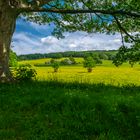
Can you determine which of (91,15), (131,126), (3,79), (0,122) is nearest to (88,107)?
(131,126)

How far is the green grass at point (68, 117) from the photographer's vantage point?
34.9 feet

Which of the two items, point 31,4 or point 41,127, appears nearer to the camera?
point 41,127

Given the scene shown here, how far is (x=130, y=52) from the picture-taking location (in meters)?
22.9

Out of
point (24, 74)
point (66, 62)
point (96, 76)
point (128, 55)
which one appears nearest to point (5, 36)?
point (24, 74)

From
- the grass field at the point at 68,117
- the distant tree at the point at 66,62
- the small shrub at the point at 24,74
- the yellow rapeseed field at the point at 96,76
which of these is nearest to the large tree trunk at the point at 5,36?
the small shrub at the point at 24,74

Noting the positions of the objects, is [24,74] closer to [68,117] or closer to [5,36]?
[5,36]

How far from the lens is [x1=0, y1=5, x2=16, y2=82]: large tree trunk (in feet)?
69.2

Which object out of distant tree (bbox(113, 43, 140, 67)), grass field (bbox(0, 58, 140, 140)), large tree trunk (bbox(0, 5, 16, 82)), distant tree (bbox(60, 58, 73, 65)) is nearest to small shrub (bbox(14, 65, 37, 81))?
large tree trunk (bbox(0, 5, 16, 82))

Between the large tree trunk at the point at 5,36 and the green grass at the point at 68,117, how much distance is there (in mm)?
6021

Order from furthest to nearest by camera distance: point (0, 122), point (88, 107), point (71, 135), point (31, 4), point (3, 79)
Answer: point (31, 4) < point (3, 79) < point (88, 107) < point (0, 122) < point (71, 135)

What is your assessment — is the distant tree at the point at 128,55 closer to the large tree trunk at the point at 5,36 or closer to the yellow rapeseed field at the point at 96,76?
the yellow rapeseed field at the point at 96,76

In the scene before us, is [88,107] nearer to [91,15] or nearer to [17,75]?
[17,75]

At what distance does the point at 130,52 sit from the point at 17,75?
21.7 ft

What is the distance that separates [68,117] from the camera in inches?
478
